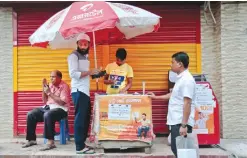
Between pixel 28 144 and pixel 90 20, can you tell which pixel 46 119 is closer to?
pixel 28 144

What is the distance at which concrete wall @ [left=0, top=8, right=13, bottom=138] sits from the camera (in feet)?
27.0

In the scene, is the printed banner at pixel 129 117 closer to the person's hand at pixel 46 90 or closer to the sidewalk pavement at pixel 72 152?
the sidewalk pavement at pixel 72 152

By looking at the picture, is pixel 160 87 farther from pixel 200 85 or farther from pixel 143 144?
pixel 143 144

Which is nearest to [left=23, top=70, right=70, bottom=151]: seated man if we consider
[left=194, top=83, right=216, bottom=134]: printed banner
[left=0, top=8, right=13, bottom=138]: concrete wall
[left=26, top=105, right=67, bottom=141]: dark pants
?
[left=26, top=105, right=67, bottom=141]: dark pants

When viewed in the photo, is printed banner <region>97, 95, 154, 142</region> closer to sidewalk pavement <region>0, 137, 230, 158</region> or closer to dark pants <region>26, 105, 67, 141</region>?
sidewalk pavement <region>0, 137, 230, 158</region>

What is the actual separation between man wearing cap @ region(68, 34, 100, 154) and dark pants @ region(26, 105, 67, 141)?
0.61m

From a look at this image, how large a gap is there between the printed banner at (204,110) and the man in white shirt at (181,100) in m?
1.79

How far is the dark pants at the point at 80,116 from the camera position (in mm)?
6387

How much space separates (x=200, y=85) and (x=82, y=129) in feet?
6.86

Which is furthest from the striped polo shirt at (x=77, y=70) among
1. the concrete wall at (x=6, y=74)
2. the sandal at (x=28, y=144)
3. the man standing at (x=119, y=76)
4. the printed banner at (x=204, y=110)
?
the concrete wall at (x=6, y=74)

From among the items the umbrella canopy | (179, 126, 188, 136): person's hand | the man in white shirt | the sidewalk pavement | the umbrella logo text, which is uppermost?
the umbrella logo text

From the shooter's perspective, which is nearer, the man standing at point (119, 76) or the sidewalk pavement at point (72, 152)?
the sidewalk pavement at point (72, 152)

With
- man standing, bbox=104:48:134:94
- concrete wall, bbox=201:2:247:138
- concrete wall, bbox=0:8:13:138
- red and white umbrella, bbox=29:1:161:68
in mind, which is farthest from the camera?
concrete wall, bbox=0:8:13:138

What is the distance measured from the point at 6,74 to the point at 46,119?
6.31ft
